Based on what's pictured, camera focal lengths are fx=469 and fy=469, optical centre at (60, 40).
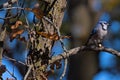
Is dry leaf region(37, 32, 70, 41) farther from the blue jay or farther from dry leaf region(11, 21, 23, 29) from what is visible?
the blue jay

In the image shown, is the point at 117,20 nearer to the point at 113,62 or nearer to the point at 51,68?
the point at 113,62

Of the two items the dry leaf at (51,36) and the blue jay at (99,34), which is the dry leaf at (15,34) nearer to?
the dry leaf at (51,36)

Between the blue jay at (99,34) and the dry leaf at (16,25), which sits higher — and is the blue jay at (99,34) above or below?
below

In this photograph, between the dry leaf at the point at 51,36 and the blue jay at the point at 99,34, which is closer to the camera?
the dry leaf at the point at 51,36

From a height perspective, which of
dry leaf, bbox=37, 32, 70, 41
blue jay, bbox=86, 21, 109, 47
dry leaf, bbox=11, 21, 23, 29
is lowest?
blue jay, bbox=86, 21, 109, 47

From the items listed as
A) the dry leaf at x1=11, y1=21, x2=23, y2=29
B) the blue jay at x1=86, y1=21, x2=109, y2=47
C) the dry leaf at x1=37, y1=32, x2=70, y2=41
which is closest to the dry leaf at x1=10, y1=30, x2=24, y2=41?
the dry leaf at x1=11, y1=21, x2=23, y2=29

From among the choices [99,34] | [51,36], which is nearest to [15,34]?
[51,36]

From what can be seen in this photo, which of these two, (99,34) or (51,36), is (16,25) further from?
(99,34)

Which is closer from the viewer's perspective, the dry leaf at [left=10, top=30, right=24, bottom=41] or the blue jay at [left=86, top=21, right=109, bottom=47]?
the dry leaf at [left=10, top=30, right=24, bottom=41]

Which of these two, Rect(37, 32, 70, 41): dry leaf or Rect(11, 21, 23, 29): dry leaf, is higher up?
Rect(11, 21, 23, 29): dry leaf

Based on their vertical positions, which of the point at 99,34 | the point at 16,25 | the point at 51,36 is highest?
the point at 16,25

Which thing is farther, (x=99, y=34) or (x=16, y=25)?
(x=99, y=34)

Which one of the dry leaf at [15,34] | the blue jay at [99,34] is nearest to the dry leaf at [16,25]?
the dry leaf at [15,34]

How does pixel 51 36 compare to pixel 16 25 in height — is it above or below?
below
